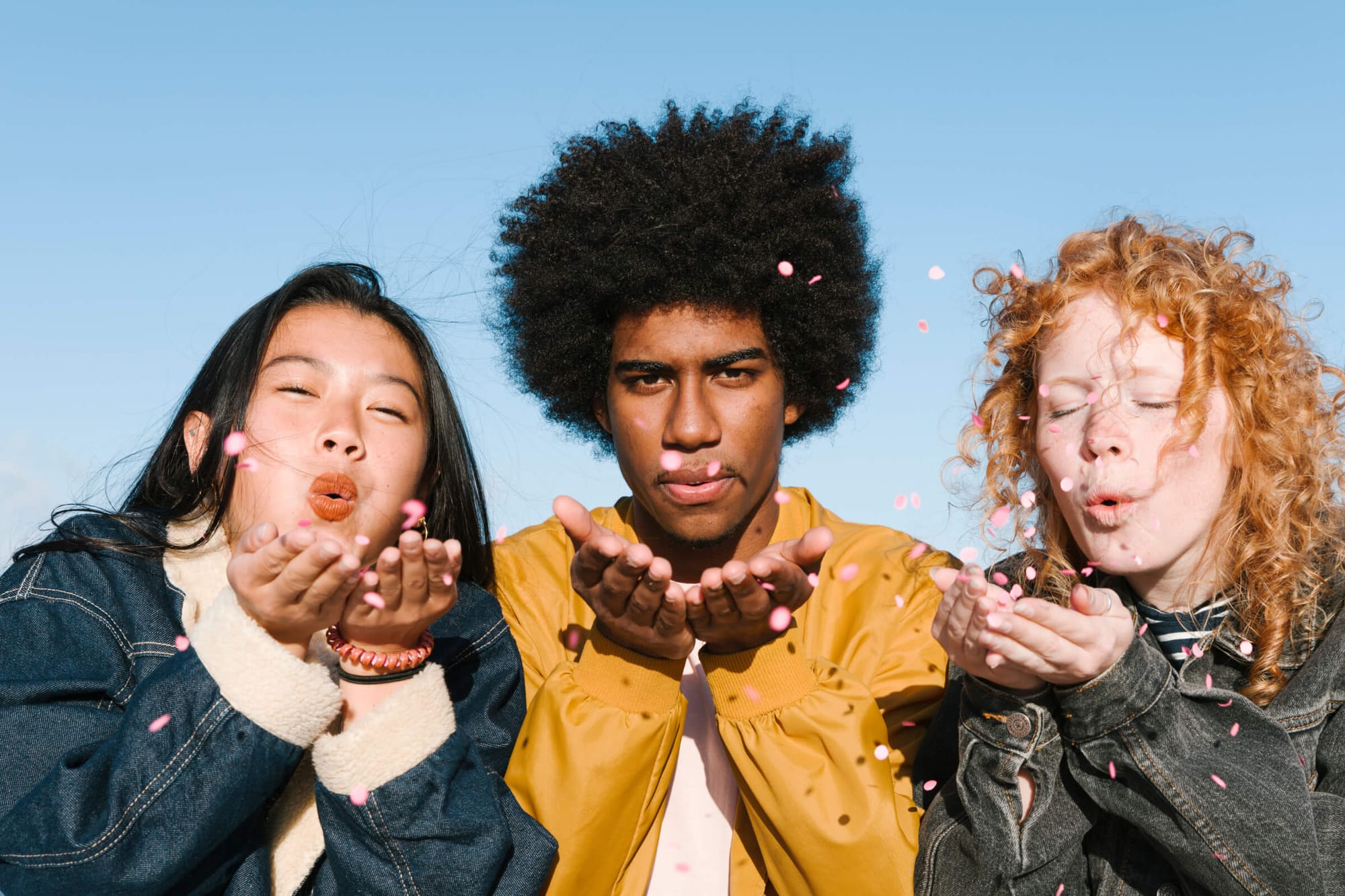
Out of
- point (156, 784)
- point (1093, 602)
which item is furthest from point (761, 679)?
point (156, 784)

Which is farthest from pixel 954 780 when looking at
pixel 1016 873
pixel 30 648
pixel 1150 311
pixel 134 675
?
pixel 30 648

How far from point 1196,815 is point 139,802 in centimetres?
257

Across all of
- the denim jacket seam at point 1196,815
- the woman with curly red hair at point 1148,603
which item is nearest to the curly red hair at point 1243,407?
the woman with curly red hair at point 1148,603

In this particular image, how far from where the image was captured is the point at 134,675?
3064mm

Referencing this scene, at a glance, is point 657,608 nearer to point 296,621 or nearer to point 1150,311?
point 296,621

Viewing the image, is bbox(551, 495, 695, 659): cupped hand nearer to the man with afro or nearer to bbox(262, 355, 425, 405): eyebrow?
the man with afro

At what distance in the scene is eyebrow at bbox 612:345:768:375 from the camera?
4.25 metres

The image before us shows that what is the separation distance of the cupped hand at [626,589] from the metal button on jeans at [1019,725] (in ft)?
2.96

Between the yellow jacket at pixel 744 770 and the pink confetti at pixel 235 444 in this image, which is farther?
the pink confetti at pixel 235 444

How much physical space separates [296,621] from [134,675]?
673 mm

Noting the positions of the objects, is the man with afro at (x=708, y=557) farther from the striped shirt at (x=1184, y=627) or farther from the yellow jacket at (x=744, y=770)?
the striped shirt at (x=1184, y=627)

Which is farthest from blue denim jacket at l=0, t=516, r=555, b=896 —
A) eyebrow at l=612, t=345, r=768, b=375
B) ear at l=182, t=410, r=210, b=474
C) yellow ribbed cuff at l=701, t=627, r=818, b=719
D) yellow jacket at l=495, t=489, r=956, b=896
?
eyebrow at l=612, t=345, r=768, b=375

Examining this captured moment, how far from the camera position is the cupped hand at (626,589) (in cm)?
313

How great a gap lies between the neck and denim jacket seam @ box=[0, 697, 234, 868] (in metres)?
2.02
